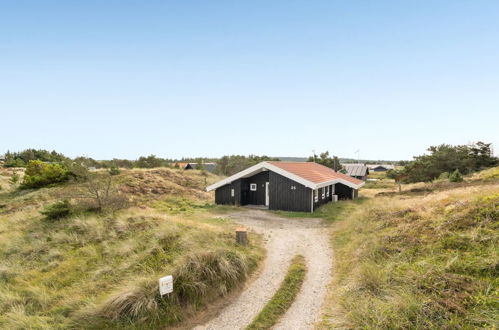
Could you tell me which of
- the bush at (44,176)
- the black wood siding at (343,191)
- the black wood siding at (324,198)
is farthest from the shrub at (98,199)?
the black wood siding at (343,191)

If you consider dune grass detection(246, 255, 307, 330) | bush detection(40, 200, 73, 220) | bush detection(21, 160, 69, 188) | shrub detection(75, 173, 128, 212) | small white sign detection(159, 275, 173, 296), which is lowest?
dune grass detection(246, 255, 307, 330)

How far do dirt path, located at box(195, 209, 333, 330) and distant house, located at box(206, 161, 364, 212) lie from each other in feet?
12.6

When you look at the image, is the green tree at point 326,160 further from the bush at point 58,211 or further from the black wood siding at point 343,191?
the bush at point 58,211

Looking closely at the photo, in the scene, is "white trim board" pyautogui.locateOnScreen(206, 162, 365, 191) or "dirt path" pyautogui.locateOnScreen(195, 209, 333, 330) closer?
"dirt path" pyautogui.locateOnScreen(195, 209, 333, 330)

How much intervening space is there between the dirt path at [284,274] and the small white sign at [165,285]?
44.0 inches

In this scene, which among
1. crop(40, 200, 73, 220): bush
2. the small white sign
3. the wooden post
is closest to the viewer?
the small white sign

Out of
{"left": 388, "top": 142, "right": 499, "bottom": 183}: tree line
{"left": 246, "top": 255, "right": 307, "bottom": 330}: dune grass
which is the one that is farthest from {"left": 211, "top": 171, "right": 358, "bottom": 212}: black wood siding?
{"left": 388, "top": 142, "right": 499, "bottom": 183}: tree line

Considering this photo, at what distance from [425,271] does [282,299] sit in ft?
11.4

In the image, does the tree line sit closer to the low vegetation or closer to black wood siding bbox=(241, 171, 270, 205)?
the low vegetation

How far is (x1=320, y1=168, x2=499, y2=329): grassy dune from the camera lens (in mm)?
4934

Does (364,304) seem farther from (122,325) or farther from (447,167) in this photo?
(447,167)

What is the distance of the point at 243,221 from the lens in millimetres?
15758

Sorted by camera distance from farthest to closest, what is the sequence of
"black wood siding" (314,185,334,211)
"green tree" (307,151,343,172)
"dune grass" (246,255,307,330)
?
1. "green tree" (307,151,343,172)
2. "black wood siding" (314,185,334,211)
3. "dune grass" (246,255,307,330)

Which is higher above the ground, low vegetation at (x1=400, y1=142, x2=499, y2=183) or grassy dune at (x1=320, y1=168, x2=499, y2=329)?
low vegetation at (x1=400, y1=142, x2=499, y2=183)
